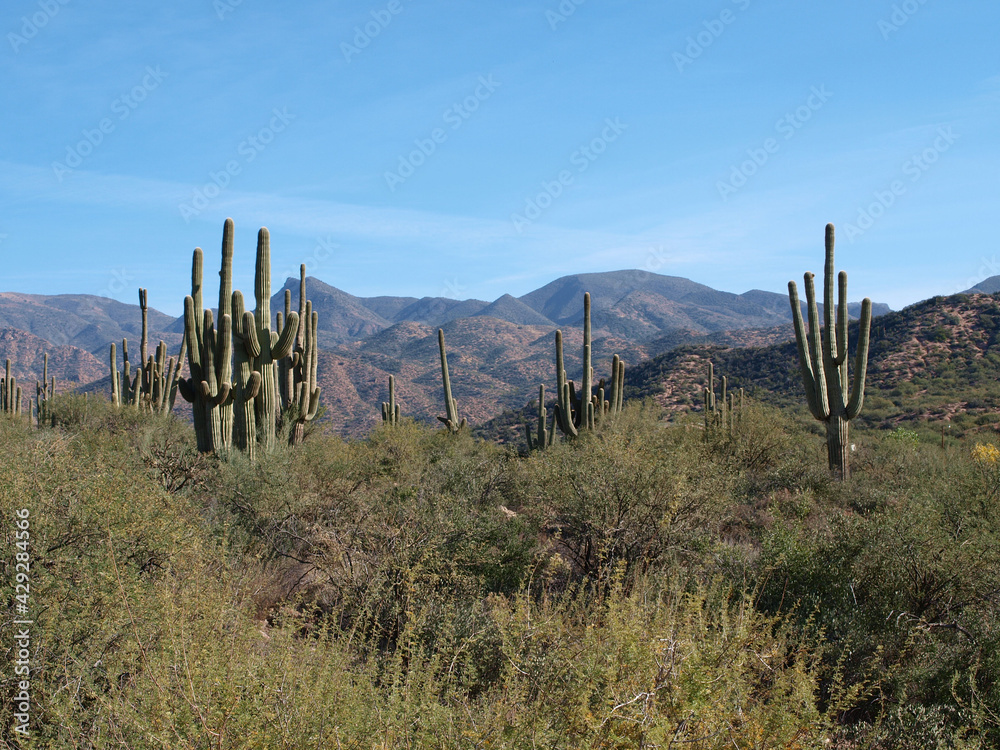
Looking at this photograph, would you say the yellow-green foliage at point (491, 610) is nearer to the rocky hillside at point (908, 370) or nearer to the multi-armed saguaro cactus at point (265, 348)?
the multi-armed saguaro cactus at point (265, 348)

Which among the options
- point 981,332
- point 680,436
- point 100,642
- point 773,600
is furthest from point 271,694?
point 981,332

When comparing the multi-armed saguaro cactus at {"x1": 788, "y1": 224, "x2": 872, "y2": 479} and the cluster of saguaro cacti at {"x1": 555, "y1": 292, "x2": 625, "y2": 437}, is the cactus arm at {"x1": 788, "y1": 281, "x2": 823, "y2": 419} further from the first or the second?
the cluster of saguaro cacti at {"x1": 555, "y1": 292, "x2": 625, "y2": 437}

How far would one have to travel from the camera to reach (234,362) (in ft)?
39.6

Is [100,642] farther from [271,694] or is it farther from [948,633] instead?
[948,633]

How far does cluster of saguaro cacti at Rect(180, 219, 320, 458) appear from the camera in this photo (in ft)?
38.4

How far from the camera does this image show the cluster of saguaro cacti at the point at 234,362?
1171 cm

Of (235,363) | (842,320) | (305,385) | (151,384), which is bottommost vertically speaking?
(305,385)

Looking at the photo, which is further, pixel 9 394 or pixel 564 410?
pixel 9 394

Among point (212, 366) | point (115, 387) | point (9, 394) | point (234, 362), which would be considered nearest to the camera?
point (212, 366)

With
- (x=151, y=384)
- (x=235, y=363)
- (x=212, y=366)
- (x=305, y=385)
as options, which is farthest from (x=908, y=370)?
(x=212, y=366)

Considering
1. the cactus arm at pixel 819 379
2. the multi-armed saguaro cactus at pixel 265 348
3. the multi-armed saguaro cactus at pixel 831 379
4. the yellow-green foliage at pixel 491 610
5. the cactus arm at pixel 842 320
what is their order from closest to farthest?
1. the yellow-green foliage at pixel 491 610
2. the multi-armed saguaro cactus at pixel 265 348
3. the multi-armed saguaro cactus at pixel 831 379
4. the cactus arm at pixel 819 379
5. the cactus arm at pixel 842 320

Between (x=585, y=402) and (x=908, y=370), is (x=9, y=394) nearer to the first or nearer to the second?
(x=585, y=402)

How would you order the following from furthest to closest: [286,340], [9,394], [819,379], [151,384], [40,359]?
[40,359], [9,394], [151,384], [819,379], [286,340]

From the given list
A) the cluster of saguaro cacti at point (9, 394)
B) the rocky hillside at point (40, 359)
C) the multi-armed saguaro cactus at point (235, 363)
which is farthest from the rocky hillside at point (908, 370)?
the rocky hillside at point (40, 359)
